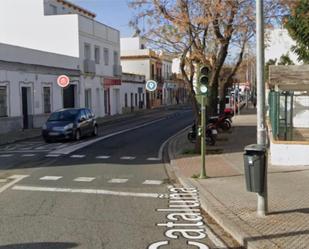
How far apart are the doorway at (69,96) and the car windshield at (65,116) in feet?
47.0

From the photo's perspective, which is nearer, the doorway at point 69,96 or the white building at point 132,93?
the doorway at point 69,96

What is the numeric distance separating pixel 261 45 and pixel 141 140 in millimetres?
17373

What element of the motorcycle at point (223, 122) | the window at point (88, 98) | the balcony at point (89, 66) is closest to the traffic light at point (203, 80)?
the motorcycle at point (223, 122)

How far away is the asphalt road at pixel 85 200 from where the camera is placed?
786 centimetres

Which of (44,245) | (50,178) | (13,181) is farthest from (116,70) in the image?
(44,245)

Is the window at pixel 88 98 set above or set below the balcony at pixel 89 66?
below

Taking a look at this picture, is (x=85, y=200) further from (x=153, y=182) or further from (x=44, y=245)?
(x=44, y=245)

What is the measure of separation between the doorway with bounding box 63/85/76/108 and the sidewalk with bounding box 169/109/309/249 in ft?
83.7

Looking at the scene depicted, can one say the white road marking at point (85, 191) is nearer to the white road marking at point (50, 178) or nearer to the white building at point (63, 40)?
the white road marking at point (50, 178)

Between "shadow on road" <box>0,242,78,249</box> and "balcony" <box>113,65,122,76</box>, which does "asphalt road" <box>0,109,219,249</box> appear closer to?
"shadow on road" <box>0,242,78,249</box>

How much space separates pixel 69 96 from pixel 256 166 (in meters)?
35.6

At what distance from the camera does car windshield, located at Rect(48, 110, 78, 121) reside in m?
26.9

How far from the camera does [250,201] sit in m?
10.1

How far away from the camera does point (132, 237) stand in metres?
7.97
